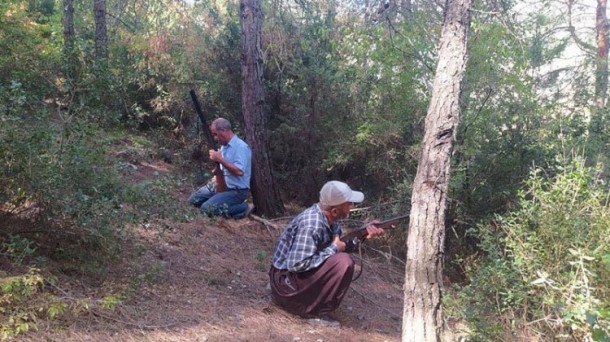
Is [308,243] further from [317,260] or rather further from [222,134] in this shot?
[222,134]

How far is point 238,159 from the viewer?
7664 millimetres

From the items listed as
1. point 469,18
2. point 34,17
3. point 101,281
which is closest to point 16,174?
point 101,281

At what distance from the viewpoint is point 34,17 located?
12680mm

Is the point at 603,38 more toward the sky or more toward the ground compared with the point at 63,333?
more toward the sky

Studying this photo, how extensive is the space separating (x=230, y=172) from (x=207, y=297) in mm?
2833

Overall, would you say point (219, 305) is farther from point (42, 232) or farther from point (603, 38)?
point (603, 38)

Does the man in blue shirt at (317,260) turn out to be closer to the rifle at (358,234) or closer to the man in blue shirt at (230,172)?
the rifle at (358,234)

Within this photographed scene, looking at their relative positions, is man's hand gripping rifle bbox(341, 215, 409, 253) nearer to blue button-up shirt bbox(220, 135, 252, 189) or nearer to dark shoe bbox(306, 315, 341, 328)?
dark shoe bbox(306, 315, 341, 328)

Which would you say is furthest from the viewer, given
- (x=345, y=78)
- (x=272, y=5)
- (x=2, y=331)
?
(x=272, y=5)

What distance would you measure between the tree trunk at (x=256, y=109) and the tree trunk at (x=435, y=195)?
424 centimetres

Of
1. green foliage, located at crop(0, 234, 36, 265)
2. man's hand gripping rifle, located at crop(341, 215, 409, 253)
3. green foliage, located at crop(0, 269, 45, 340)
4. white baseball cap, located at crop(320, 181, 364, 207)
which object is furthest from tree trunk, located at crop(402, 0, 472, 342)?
green foliage, located at crop(0, 234, 36, 265)

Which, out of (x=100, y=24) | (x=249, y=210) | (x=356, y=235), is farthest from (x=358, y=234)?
(x=100, y=24)

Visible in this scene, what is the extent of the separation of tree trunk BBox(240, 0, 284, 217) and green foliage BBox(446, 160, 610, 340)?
13.6 feet

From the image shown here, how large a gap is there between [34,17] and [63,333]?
36.3ft
